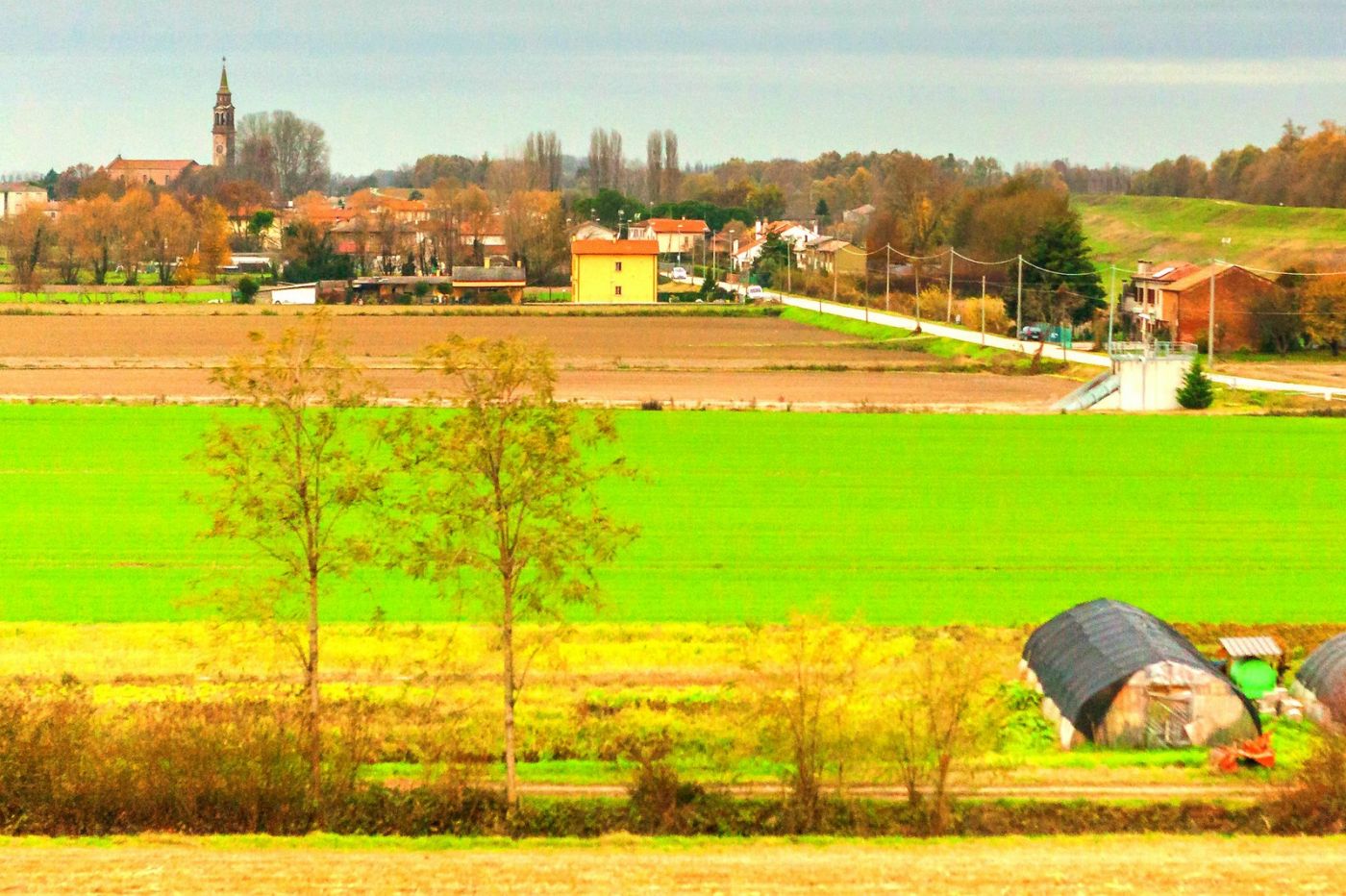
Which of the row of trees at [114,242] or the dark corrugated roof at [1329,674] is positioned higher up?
the row of trees at [114,242]

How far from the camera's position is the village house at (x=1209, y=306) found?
63844 millimetres

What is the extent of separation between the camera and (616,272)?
324 ft

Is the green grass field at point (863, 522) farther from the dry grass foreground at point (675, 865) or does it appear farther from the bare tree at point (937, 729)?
the dry grass foreground at point (675, 865)

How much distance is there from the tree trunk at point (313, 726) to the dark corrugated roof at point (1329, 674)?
1054cm

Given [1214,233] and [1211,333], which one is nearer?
[1211,333]

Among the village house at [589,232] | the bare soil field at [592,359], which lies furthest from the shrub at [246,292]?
the village house at [589,232]

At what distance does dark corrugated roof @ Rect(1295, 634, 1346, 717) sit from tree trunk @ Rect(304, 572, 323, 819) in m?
10.5

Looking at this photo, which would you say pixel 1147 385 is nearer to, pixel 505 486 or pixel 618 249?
pixel 505 486

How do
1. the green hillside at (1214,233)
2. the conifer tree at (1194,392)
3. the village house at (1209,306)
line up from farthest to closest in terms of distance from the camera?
the green hillside at (1214,233), the village house at (1209,306), the conifer tree at (1194,392)

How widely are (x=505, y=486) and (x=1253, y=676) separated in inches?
354

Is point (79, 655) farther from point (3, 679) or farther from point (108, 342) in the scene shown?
point (108, 342)

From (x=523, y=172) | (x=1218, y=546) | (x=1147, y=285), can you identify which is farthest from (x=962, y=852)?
(x=523, y=172)

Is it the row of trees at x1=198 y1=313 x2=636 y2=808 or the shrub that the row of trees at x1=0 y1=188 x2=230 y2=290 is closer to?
the shrub

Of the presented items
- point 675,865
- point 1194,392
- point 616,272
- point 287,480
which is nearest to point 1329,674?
point 675,865
